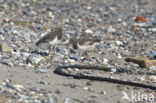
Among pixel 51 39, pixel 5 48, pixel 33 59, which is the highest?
pixel 51 39

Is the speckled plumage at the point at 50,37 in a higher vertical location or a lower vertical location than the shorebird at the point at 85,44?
higher

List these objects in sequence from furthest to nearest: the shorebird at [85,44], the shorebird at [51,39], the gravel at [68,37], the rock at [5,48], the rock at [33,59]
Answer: the shorebird at [51,39] → the shorebird at [85,44] → the rock at [5,48] → the rock at [33,59] → the gravel at [68,37]

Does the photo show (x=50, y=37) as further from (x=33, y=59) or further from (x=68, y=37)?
(x=68, y=37)

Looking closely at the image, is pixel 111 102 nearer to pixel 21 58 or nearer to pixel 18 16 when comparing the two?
pixel 21 58

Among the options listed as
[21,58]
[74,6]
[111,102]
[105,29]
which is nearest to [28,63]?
[21,58]

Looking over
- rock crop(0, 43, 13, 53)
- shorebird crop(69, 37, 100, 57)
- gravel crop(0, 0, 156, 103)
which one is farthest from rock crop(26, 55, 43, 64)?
shorebird crop(69, 37, 100, 57)

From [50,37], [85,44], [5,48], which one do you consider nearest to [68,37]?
[50,37]

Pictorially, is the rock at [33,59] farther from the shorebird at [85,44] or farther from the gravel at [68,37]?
the shorebird at [85,44]

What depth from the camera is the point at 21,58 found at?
36.5 feet

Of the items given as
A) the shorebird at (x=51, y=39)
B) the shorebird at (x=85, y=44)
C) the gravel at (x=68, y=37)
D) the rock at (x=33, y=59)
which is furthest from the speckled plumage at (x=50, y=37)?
the rock at (x=33, y=59)

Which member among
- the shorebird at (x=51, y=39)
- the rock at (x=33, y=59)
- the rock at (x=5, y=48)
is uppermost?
the shorebird at (x=51, y=39)

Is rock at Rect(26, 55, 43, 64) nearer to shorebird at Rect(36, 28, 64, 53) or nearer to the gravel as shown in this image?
the gravel

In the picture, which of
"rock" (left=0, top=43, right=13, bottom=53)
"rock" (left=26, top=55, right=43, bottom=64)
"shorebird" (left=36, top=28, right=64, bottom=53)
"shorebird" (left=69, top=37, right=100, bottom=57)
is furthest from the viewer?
"shorebird" (left=36, top=28, right=64, bottom=53)

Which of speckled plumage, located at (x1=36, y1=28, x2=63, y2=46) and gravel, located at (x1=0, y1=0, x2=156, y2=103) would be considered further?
speckled plumage, located at (x1=36, y1=28, x2=63, y2=46)
